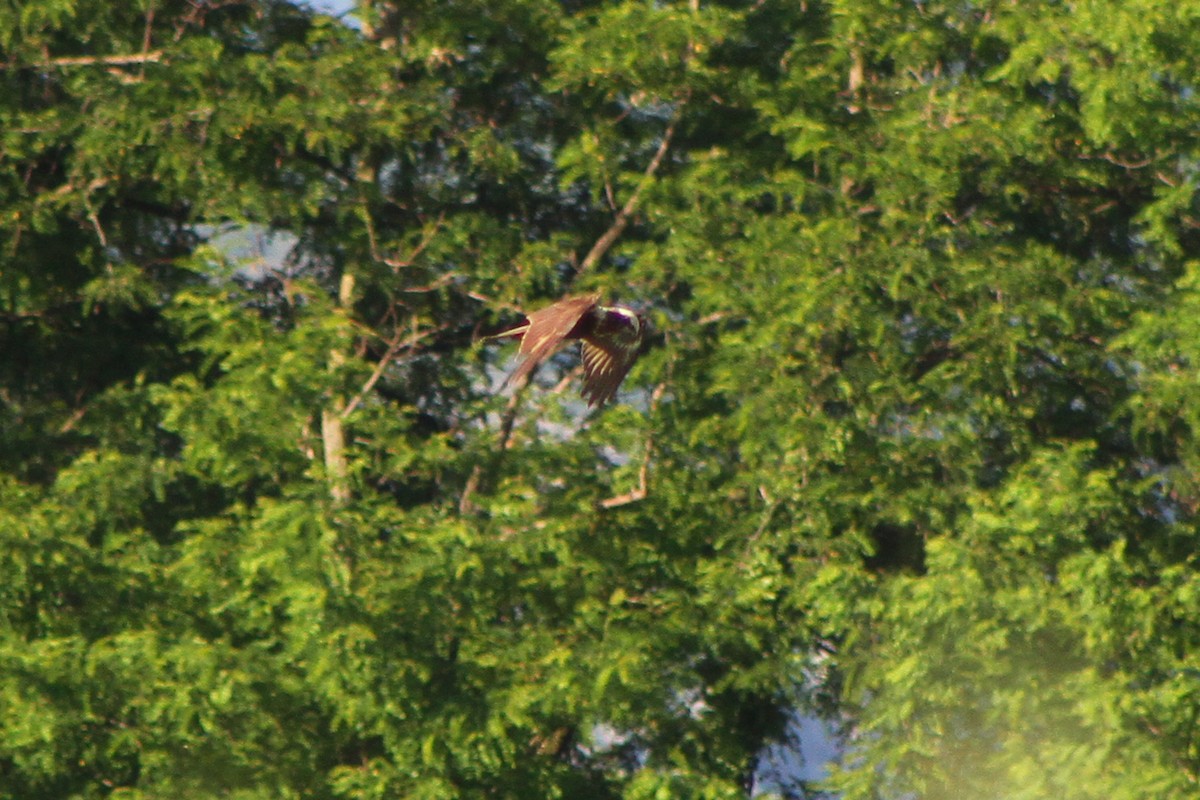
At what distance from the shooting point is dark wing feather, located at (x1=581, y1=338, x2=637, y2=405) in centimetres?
994

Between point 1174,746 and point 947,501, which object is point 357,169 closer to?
point 947,501

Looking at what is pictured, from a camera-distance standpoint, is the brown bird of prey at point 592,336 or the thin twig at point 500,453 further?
the thin twig at point 500,453

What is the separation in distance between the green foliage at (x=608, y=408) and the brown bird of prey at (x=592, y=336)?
1264 mm

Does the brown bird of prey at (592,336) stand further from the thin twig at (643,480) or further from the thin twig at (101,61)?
the thin twig at (101,61)

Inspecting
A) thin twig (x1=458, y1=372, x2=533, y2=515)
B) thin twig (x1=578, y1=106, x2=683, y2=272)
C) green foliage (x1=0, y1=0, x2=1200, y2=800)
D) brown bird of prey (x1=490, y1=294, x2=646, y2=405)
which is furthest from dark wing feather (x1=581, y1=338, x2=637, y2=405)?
thin twig (x1=578, y1=106, x2=683, y2=272)

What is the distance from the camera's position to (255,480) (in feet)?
40.8

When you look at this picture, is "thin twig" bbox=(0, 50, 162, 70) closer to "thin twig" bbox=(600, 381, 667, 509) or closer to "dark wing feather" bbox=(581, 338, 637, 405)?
"thin twig" bbox=(600, 381, 667, 509)

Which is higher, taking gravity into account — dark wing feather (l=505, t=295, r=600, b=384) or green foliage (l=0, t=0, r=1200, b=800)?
dark wing feather (l=505, t=295, r=600, b=384)

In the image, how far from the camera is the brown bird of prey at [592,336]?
8852mm

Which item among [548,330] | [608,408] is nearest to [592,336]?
[548,330]

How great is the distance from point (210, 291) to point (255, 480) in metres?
1.14

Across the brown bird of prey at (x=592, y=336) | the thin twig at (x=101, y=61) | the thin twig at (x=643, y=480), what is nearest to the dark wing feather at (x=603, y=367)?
the brown bird of prey at (x=592, y=336)

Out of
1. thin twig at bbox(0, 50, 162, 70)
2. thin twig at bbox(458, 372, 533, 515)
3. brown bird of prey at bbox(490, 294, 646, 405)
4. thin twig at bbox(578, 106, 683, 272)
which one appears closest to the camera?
brown bird of prey at bbox(490, 294, 646, 405)

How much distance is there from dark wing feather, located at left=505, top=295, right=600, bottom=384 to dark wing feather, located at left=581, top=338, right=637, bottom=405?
0.34m
